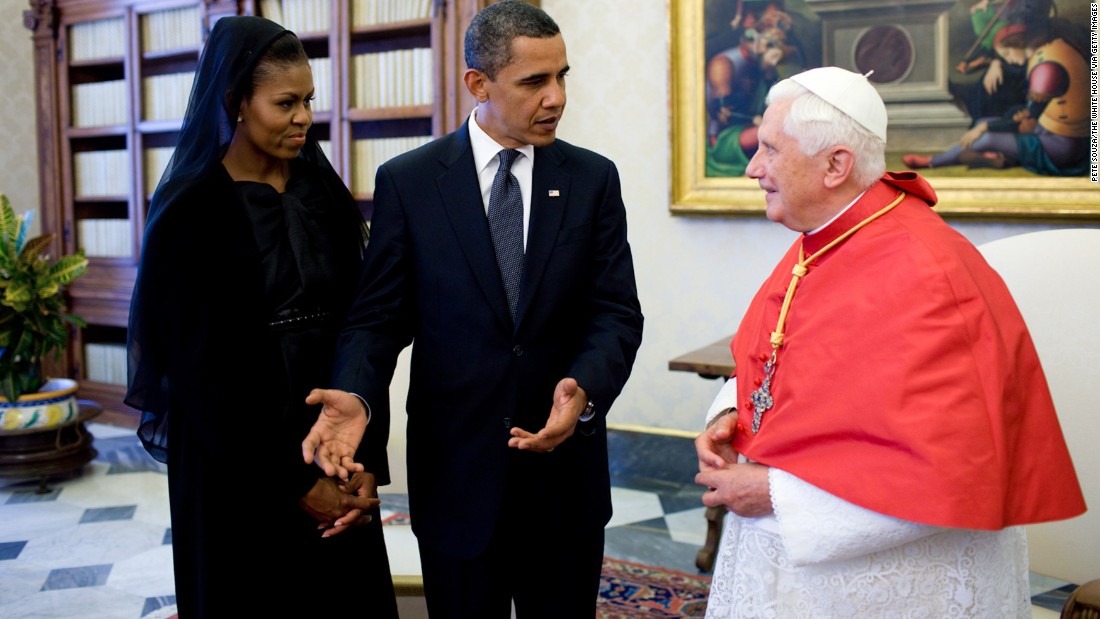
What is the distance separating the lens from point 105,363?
20.8 feet

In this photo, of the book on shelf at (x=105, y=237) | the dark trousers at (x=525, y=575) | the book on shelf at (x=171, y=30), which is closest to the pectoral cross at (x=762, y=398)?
the dark trousers at (x=525, y=575)

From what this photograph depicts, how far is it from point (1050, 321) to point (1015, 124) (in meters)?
2.06

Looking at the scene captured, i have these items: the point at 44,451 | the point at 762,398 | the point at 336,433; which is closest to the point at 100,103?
the point at 44,451

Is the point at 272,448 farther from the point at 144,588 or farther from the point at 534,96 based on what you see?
the point at 144,588

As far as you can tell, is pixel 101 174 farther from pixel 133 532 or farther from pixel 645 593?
pixel 645 593

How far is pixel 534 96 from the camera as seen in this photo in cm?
188

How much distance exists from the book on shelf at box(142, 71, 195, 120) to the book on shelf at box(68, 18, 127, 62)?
1.00 ft

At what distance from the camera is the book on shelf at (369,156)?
521cm

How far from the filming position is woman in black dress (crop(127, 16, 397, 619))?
1889 mm

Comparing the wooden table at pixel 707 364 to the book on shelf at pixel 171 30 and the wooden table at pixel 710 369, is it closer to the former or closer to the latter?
the wooden table at pixel 710 369

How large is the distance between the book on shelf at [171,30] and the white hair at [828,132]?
5.02 meters

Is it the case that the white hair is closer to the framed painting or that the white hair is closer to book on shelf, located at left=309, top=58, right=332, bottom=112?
the framed painting

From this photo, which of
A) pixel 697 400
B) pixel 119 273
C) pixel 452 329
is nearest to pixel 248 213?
pixel 452 329

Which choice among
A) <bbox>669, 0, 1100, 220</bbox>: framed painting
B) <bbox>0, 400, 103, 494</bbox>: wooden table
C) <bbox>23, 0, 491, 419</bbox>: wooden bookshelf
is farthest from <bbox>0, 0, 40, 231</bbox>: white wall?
<bbox>669, 0, 1100, 220</bbox>: framed painting
